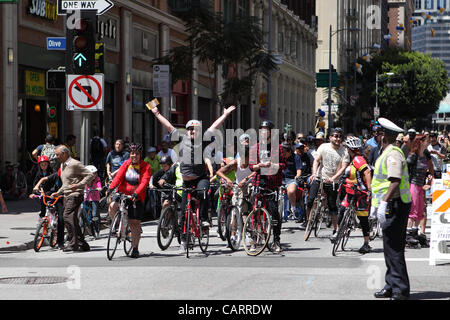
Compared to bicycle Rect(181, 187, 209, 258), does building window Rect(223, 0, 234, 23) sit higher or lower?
higher

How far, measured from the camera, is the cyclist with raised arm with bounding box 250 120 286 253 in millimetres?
12766

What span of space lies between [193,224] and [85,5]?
17.0 feet

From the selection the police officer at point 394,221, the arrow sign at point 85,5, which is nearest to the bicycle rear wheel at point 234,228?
the police officer at point 394,221

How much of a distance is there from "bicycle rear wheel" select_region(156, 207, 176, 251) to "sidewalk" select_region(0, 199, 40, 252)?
239 centimetres

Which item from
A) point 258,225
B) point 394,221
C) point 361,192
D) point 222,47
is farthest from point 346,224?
point 222,47

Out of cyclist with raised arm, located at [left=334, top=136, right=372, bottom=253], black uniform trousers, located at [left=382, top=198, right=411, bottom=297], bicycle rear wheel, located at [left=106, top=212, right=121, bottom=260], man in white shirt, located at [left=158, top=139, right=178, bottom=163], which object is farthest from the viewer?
man in white shirt, located at [left=158, top=139, right=178, bottom=163]

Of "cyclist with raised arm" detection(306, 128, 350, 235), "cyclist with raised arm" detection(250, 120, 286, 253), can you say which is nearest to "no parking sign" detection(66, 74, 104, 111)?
"cyclist with raised arm" detection(250, 120, 286, 253)

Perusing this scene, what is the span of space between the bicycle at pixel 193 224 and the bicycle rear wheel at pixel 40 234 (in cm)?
242

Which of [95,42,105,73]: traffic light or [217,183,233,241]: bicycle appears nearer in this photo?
[217,183,233,241]: bicycle

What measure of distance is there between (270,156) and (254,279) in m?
3.28

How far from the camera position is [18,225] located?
54.0ft

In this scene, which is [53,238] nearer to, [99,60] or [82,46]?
[82,46]

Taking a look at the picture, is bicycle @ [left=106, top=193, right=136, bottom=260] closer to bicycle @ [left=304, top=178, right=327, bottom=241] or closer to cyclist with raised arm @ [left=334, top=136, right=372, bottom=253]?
cyclist with raised arm @ [left=334, top=136, right=372, bottom=253]

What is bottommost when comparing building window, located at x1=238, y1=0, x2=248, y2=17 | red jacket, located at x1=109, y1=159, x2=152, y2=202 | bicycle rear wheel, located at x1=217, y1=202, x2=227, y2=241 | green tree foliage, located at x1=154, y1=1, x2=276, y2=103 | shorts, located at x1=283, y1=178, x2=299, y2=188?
bicycle rear wheel, located at x1=217, y1=202, x2=227, y2=241
